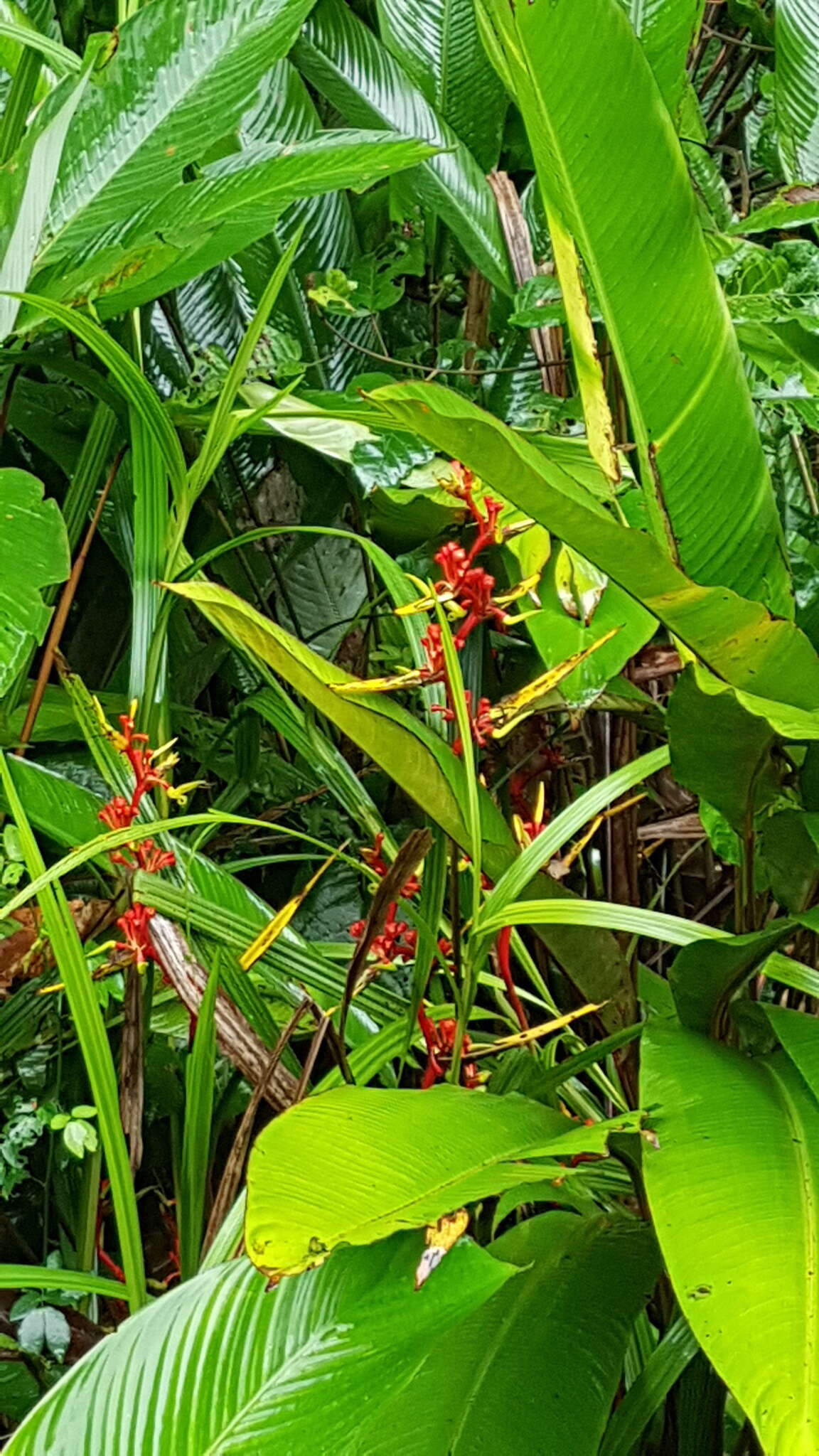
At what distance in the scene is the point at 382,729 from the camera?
1.66 ft

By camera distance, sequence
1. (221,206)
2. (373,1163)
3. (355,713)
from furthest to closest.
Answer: (221,206), (355,713), (373,1163)

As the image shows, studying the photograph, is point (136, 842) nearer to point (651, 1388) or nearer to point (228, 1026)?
point (228, 1026)

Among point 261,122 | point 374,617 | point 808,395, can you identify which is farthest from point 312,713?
point 261,122

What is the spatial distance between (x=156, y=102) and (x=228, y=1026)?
0.50m

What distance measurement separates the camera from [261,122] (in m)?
0.97

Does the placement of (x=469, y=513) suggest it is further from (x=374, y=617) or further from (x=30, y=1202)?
(x=30, y=1202)

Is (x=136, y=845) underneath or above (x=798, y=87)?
underneath

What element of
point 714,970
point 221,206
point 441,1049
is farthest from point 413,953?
point 221,206

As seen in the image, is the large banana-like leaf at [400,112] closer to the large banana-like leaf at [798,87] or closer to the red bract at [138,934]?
the large banana-like leaf at [798,87]

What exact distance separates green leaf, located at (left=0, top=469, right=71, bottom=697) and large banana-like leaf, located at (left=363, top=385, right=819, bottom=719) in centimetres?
19

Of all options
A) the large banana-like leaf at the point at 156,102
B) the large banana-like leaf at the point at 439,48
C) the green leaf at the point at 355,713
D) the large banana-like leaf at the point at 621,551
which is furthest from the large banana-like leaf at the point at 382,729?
the large banana-like leaf at the point at 439,48

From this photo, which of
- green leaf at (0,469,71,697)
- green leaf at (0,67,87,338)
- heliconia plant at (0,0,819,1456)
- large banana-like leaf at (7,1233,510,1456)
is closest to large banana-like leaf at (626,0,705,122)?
heliconia plant at (0,0,819,1456)

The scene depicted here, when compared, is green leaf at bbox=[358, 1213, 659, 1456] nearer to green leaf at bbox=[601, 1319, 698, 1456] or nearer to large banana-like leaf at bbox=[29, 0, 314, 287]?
green leaf at bbox=[601, 1319, 698, 1456]

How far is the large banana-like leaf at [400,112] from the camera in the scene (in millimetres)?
878
